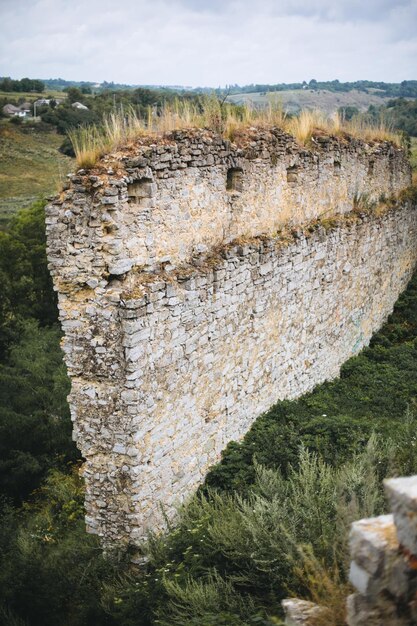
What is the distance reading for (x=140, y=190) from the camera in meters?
5.53

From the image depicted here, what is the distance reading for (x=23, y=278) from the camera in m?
17.9

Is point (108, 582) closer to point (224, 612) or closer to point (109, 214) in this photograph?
point (224, 612)

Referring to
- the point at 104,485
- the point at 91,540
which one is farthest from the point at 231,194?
the point at 91,540

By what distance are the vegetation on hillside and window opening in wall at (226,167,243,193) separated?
337 cm

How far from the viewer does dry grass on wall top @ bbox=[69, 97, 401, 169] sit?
5.56 meters

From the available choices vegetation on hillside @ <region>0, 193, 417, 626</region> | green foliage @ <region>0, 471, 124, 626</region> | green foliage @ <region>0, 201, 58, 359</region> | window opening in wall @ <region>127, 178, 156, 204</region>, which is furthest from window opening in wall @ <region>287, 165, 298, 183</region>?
green foliage @ <region>0, 201, 58, 359</region>

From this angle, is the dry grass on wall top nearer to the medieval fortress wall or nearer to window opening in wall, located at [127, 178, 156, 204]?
the medieval fortress wall

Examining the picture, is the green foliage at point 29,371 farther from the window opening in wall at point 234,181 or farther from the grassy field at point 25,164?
the grassy field at point 25,164

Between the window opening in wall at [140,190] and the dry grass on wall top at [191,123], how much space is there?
0.44 m

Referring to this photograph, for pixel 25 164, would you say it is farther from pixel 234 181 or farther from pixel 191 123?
pixel 191 123

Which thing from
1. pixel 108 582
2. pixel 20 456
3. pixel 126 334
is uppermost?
pixel 126 334

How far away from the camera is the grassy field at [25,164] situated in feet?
134

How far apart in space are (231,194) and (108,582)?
4.79 meters

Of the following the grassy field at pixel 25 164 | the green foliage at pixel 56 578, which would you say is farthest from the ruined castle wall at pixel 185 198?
the grassy field at pixel 25 164
